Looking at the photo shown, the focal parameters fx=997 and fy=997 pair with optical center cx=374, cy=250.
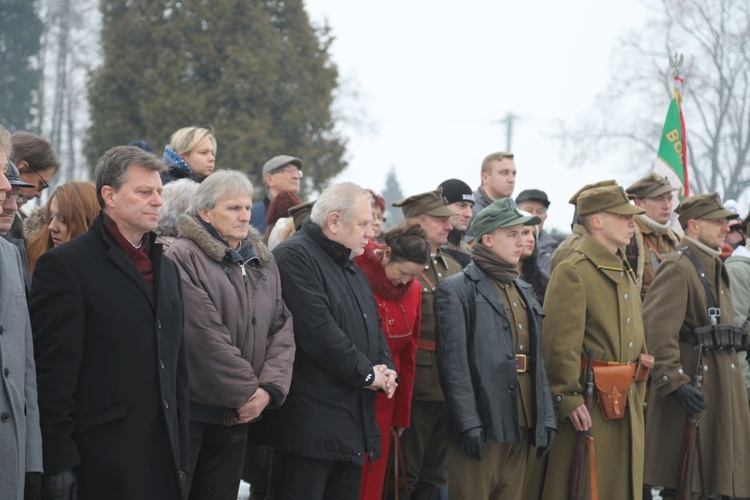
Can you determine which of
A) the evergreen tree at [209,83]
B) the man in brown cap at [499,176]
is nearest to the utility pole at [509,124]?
the evergreen tree at [209,83]

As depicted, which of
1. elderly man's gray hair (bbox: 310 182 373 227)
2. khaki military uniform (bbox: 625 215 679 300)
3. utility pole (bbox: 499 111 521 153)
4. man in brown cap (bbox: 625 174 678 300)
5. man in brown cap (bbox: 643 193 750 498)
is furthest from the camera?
utility pole (bbox: 499 111 521 153)

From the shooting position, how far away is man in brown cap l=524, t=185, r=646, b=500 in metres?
6.61

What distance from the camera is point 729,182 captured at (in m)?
35.6

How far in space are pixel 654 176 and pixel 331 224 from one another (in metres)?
3.89

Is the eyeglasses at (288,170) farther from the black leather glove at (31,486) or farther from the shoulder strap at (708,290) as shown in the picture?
the black leather glove at (31,486)

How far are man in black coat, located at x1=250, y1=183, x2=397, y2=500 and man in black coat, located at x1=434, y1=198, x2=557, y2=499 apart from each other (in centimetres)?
47

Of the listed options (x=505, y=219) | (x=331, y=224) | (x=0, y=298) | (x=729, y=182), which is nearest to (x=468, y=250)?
(x=505, y=219)

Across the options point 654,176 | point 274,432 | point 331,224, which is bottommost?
point 274,432

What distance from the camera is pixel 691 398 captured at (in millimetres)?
7312

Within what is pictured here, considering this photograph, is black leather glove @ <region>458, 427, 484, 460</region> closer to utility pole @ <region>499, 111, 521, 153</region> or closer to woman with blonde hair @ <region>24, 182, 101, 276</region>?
woman with blonde hair @ <region>24, 182, 101, 276</region>

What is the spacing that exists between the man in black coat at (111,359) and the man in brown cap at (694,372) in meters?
4.17

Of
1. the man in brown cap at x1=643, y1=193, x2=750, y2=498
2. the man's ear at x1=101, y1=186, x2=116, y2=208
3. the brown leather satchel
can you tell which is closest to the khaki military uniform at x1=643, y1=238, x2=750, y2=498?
the man in brown cap at x1=643, y1=193, x2=750, y2=498

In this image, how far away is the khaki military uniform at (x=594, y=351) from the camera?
6617 mm

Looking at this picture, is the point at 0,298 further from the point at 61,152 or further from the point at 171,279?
the point at 61,152
